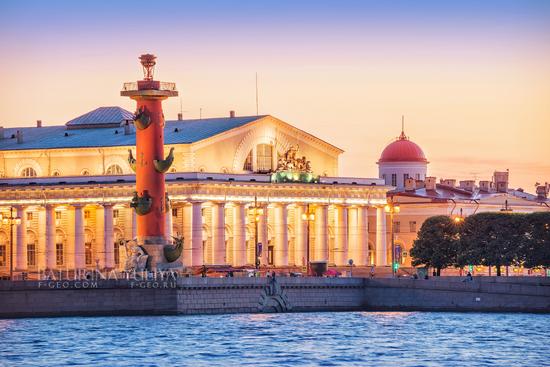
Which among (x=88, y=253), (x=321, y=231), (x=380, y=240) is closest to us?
(x=88, y=253)

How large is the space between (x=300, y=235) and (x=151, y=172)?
33517 millimetres

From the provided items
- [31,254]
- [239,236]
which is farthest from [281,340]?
[31,254]

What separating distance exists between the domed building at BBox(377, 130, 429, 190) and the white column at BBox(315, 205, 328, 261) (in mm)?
31039

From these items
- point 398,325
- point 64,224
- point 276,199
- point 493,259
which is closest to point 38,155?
point 64,224

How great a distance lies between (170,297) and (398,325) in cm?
1275

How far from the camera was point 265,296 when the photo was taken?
5059 inches

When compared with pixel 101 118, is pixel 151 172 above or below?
below

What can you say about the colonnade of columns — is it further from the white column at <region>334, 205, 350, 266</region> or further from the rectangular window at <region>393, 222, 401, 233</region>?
the rectangular window at <region>393, 222, 401, 233</region>

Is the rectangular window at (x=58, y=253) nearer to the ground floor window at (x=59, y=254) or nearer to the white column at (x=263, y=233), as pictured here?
the ground floor window at (x=59, y=254)

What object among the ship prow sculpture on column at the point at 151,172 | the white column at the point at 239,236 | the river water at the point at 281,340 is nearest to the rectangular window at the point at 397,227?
the white column at the point at 239,236

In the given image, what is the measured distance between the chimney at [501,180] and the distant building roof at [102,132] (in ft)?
122

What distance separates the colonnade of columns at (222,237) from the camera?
15238 cm

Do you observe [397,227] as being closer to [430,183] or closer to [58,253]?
[430,183]

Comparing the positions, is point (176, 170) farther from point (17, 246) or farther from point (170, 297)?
point (170, 297)
